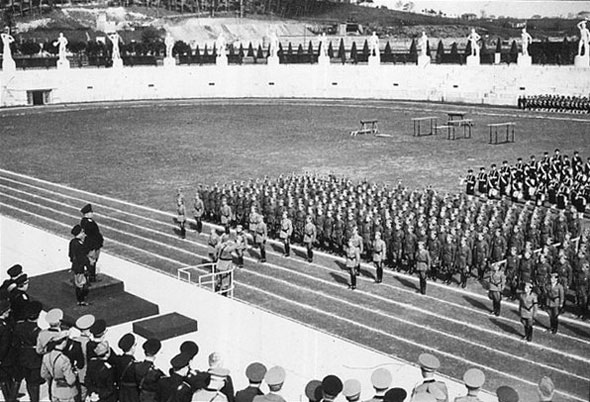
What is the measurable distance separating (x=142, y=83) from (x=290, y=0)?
172 feet

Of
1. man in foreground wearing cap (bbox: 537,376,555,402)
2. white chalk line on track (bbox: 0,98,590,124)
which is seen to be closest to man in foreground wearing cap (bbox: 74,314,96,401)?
man in foreground wearing cap (bbox: 537,376,555,402)

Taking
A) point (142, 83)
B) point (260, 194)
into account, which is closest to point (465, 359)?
point (260, 194)

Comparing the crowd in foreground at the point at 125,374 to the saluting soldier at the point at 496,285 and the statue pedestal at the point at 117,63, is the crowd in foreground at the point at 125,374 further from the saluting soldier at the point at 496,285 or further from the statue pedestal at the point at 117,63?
the statue pedestal at the point at 117,63

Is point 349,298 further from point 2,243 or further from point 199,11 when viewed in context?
point 199,11

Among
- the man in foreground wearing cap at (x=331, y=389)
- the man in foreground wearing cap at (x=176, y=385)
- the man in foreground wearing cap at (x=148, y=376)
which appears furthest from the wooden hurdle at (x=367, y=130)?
the man in foreground wearing cap at (x=331, y=389)

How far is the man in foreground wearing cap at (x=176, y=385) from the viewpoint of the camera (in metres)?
5.95

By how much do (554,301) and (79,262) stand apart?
692 cm

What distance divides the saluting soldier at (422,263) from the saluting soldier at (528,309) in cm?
230

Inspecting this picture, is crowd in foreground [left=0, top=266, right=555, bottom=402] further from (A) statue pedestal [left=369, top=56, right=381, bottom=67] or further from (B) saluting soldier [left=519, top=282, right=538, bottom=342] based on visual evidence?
(A) statue pedestal [left=369, top=56, right=381, bottom=67]

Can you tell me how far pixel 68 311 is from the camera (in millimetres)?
10070

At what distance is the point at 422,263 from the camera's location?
42.4ft

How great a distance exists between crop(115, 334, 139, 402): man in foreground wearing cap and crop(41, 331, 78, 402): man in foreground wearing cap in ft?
1.90

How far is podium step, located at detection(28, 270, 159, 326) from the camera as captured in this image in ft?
32.6

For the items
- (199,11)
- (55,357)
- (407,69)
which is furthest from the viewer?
(199,11)
